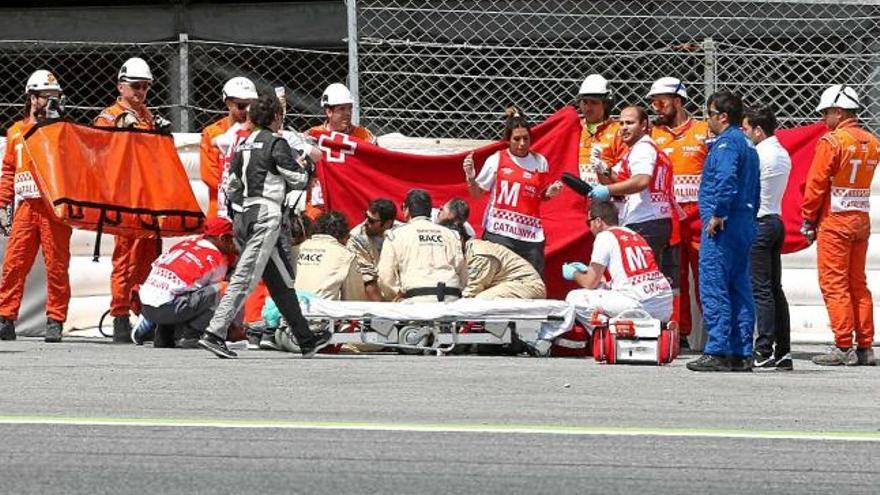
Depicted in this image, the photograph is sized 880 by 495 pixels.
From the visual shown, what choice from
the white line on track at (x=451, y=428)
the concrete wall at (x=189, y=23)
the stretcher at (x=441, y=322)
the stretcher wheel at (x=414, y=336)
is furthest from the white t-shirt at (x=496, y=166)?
the concrete wall at (x=189, y=23)

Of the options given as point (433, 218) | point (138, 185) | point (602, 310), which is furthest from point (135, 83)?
point (602, 310)

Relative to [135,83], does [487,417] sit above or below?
below

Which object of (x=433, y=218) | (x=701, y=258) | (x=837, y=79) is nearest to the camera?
(x=701, y=258)

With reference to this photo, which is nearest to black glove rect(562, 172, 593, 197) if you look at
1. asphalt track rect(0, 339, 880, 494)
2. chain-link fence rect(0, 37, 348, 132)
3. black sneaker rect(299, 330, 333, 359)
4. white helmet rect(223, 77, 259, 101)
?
asphalt track rect(0, 339, 880, 494)

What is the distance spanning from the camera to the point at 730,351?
10750 millimetres

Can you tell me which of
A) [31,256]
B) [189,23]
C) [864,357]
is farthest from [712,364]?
[189,23]

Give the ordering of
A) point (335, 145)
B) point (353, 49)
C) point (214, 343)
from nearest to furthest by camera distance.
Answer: point (214, 343) < point (353, 49) < point (335, 145)

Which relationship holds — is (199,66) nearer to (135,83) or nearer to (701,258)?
(135,83)

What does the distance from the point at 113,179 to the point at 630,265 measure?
3861 mm

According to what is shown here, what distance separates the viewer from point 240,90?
13078 millimetres

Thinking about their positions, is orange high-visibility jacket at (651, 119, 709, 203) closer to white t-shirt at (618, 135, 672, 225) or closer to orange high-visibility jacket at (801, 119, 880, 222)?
white t-shirt at (618, 135, 672, 225)

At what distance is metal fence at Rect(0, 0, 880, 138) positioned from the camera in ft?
44.8

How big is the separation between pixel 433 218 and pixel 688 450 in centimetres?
652

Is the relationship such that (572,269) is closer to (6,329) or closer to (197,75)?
(6,329)
